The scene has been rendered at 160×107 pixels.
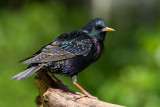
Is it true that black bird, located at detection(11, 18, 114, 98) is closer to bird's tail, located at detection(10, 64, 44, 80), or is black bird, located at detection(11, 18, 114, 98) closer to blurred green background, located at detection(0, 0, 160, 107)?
bird's tail, located at detection(10, 64, 44, 80)

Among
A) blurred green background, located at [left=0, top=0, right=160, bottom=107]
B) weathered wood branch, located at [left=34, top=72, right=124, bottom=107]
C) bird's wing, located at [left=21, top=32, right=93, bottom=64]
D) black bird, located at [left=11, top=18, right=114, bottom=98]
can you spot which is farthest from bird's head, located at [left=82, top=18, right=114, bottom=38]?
blurred green background, located at [left=0, top=0, right=160, bottom=107]

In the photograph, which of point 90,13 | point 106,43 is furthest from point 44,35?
point 90,13

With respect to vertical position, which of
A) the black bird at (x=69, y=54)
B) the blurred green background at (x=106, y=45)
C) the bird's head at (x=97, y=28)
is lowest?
the blurred green background at (x=106, y=45)

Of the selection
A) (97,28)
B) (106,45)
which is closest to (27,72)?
(97,28)

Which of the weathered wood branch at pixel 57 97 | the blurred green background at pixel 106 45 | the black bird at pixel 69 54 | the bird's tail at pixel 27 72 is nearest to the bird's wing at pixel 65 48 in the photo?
the black bird at pixel 69 54

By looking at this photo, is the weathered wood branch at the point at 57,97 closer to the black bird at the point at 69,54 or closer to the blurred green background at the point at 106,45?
the black bird at the point at 69,54

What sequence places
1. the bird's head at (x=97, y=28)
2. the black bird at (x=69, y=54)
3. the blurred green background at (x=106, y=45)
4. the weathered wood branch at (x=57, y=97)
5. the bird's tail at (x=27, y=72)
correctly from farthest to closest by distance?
the blurred green background at (x=106, y=45) → the bird's head at (x=97, y=28) → the black bird at (x=69, y=54) → the bird's tail at (x=27, y=72) → the weathered wood branch at (x=57, y=97)

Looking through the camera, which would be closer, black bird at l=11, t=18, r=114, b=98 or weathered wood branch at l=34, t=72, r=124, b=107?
weathered wood branch at l=34, t=72, r=124, b=107
